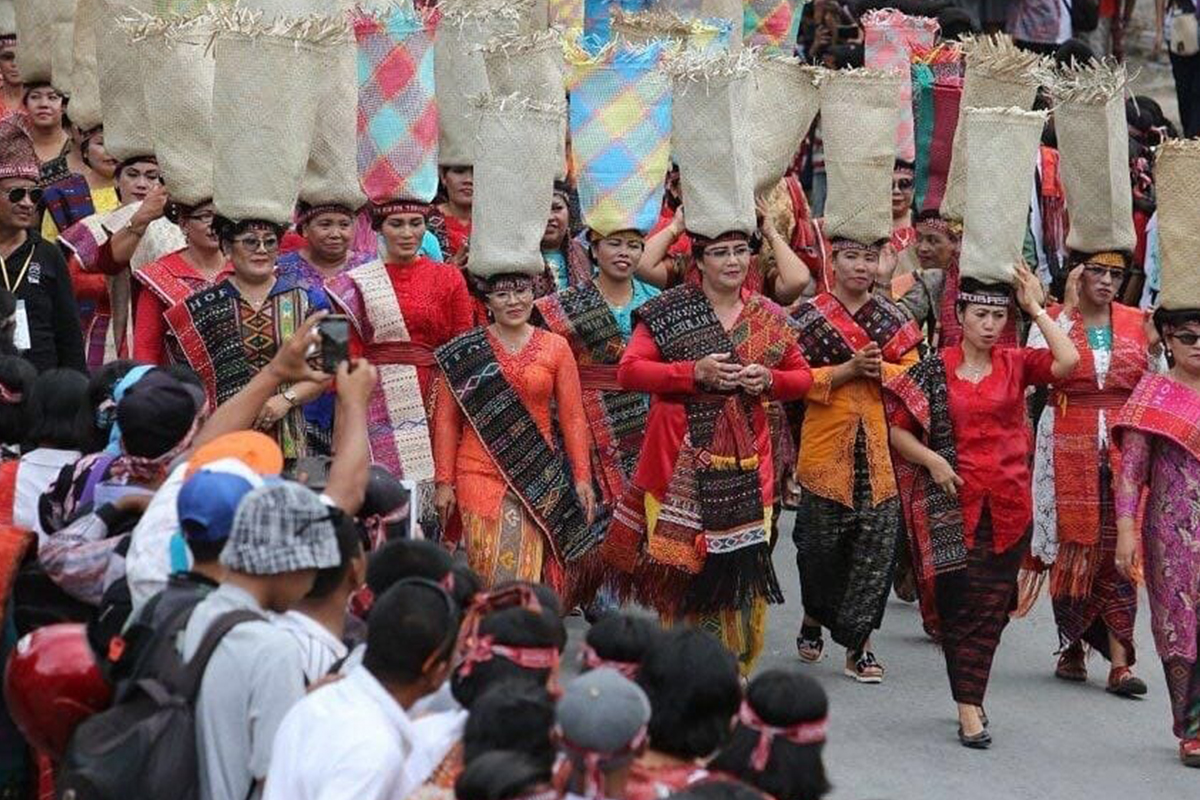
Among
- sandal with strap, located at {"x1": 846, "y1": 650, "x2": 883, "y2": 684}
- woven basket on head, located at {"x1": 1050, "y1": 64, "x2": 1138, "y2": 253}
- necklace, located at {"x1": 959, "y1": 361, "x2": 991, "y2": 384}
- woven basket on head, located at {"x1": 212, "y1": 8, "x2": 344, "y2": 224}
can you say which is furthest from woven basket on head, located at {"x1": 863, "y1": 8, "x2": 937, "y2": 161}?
woven basket on head, located at {"x1": 212, "y1": 8, "x2": 344, "y2": 224}

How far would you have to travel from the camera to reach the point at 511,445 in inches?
338

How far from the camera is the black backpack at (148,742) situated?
480 centimetres

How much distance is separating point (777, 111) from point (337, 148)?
6.62 feet

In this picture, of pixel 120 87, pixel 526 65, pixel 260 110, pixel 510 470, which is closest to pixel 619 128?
pixel 526 65

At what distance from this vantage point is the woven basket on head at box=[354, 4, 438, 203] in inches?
356

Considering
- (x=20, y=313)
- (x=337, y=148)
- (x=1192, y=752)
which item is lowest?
(x=1192, y=752)

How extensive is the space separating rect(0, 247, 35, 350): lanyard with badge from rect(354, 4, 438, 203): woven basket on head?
123 cm

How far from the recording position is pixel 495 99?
8.58 meters

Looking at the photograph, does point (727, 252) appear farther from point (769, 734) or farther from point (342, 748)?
point (342, 748)

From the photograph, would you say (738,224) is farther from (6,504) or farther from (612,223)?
(6,504)

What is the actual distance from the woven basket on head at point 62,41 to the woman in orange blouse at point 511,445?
11.0 ft

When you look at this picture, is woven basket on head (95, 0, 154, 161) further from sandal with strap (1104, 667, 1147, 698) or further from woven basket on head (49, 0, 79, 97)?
sandal with strap (1104, 667, 1147, 698)

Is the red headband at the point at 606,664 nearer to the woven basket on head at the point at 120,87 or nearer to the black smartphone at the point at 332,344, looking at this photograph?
the black smartphone at the point at 332,344

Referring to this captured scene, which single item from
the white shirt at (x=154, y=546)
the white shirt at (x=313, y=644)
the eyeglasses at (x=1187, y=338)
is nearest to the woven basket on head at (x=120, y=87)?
the eyeglasses at (x=1187, y=338)
